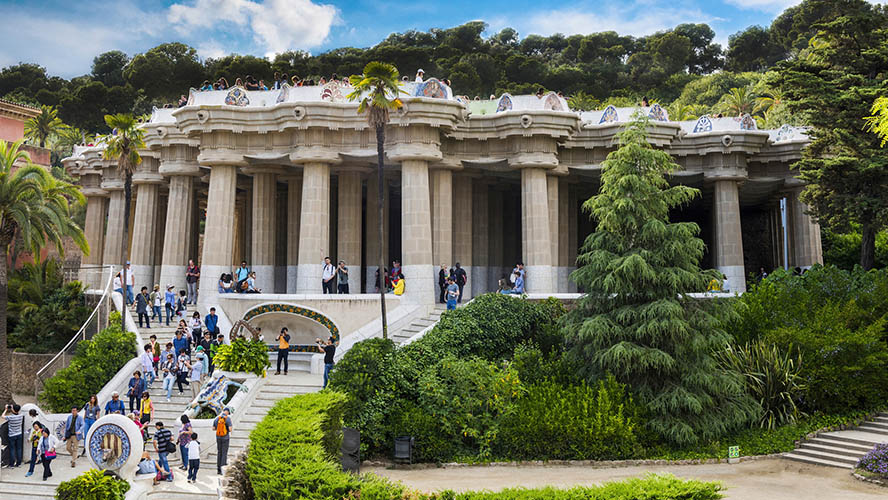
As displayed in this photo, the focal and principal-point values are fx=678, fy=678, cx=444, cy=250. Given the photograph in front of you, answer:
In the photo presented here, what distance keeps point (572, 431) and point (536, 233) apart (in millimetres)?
13283

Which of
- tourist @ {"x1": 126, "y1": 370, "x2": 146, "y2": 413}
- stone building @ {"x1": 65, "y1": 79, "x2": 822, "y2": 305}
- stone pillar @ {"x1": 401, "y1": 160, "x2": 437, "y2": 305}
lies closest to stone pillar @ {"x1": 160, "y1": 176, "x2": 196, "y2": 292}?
stone building @ {"x1": 65, "y1": 79, "x2": 822, "y2": 305}

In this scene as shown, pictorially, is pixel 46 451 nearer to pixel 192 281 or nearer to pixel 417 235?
pixel 192 281

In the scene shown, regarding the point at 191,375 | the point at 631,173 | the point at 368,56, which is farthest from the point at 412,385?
the point at 368,56

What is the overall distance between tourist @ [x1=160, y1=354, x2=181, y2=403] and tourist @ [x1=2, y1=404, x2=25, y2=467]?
4068 millimetres

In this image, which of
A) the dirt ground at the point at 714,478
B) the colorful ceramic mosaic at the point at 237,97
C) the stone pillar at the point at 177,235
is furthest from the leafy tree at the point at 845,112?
the stone pillar at the point at 177,235

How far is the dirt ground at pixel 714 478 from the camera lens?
53.9 ft

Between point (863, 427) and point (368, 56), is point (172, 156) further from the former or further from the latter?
point (368, 56)

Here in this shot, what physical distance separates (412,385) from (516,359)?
375 cm

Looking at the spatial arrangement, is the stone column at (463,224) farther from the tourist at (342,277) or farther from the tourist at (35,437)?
the tourist at (35,437)

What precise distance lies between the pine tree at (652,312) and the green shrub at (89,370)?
16.3m

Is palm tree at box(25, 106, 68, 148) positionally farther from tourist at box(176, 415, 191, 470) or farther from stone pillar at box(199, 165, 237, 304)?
tourist at box(176, 415, 191, 470)

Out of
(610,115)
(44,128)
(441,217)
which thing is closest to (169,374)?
(441,217)

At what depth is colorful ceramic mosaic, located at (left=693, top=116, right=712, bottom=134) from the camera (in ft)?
116

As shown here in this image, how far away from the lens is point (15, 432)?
1948 centimetres
